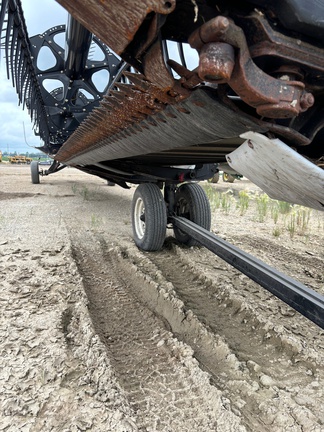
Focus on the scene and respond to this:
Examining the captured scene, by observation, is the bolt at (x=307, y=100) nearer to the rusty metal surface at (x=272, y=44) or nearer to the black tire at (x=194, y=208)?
the rusty metal surface at (x=272, y=44)

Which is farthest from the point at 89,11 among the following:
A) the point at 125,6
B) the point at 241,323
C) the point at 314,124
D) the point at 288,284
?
the point at 241,323

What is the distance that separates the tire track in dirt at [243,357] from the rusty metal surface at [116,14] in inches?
56.7

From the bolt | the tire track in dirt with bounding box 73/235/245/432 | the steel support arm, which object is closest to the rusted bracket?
the bolt

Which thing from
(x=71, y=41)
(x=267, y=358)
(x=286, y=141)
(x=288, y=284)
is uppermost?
(x=71, y=41)

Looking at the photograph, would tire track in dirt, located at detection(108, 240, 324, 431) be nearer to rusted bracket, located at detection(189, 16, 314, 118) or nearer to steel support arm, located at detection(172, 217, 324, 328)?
steel support arm, located at detection(172, 217, 324, 328)

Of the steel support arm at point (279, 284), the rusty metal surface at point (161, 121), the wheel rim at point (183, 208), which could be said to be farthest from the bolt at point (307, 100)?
the wheel rim at point (183, 208)

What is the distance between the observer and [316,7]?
2.69 feet

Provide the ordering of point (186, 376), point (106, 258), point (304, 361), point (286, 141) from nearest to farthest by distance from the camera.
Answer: point (286, 141) < point (186, 376) < point (304, 361) < point (106, 258)

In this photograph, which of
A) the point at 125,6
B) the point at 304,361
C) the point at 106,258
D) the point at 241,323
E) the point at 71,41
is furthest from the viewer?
the point at 71,41

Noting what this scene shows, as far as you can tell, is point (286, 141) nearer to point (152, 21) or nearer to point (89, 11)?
point (152, 21)

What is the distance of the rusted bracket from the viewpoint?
736 mm

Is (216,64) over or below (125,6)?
below

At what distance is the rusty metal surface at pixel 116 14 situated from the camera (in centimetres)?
69

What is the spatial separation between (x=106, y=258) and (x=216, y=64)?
9.21 feet
